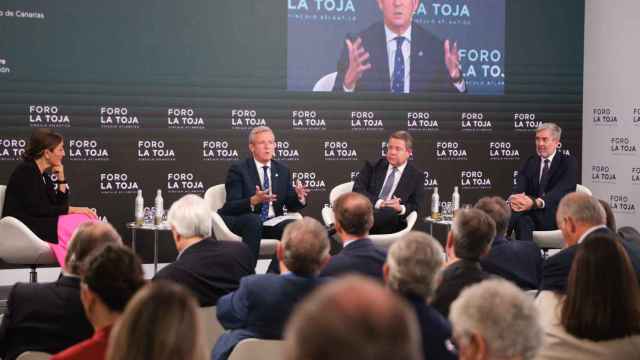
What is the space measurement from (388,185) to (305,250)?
424 centimetres

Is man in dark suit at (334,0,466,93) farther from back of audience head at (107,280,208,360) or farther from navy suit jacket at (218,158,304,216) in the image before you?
back of audience head at (107,280,208,360)

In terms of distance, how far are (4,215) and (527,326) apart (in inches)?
217

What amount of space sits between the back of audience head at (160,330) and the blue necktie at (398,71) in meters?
7.51

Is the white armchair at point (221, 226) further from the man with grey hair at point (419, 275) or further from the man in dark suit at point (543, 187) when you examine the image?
the man with grey hair at point (419, 275)

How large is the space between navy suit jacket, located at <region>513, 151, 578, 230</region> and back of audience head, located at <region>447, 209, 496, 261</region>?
407 cm

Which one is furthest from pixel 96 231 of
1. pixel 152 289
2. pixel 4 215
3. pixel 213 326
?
pixel 4 215

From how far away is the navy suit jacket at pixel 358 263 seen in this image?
4211 mm

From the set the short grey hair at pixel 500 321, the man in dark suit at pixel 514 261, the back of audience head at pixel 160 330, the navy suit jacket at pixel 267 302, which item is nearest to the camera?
the back of audience head at pixel 160 330

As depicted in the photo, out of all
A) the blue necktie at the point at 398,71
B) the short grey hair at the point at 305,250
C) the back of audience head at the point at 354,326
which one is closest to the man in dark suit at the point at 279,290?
the short grey hair at the point at 305,250

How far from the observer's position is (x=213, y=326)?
4449mm

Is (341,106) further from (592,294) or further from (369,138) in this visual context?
(592,294)

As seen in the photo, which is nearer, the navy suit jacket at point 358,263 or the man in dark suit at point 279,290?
the man in dark suit at point 279,290

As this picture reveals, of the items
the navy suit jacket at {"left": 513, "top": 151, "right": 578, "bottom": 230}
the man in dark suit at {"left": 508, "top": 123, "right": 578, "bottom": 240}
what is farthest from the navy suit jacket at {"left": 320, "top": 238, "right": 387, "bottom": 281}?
the navy suit jacket at {"left": 513, "top": 151, "right": 578, "bottom": 230}

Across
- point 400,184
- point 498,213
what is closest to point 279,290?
point 498,213
